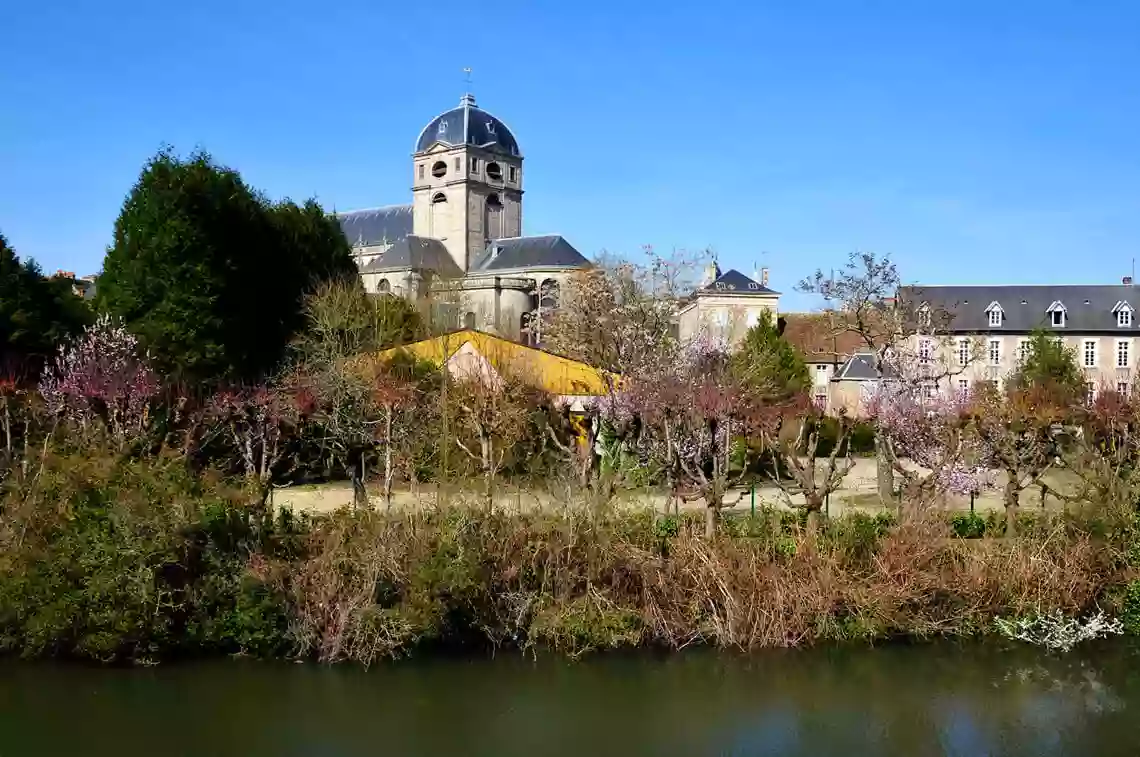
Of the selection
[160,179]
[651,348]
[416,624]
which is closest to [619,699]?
[416,624]

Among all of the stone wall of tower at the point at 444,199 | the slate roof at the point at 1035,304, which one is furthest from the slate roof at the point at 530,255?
the slate roof at the point at 1035,304

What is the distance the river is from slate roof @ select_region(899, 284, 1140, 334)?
30.6 meters

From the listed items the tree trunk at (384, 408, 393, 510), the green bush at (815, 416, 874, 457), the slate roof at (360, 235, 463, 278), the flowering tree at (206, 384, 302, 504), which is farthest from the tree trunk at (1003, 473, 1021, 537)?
the slate roof at (360, 235, 463, 278)

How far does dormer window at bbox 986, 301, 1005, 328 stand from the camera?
4097 cm

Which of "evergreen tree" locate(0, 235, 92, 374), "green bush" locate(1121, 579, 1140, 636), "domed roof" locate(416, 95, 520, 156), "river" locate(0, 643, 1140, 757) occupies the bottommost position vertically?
"river" locate(0, 643, 1140, 757)

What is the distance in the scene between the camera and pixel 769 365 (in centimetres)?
2688

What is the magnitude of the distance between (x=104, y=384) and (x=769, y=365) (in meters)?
17.1

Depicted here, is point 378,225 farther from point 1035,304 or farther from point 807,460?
point 807,460

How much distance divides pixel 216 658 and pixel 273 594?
0.96m

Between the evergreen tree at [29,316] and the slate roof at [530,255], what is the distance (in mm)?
31044

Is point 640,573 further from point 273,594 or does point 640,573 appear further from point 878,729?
point 273,594

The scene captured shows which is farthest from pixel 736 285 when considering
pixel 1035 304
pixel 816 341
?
pixel 1035 304

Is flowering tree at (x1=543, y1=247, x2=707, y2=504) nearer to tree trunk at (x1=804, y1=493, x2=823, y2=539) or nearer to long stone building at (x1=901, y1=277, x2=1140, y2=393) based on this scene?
tree trunk at (x1=804, y1=493, x2=823, y2=539)

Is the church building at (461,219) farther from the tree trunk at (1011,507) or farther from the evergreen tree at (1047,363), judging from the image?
the tree trunk at (1011,507)
